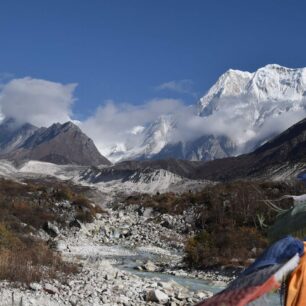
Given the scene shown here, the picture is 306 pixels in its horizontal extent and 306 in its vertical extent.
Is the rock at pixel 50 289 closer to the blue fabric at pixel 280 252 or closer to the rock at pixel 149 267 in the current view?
the rock at pixel 149 267

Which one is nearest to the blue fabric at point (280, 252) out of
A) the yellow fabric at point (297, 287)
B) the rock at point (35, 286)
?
the yellow fabric at point (297, 287)

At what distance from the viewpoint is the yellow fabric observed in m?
5.01

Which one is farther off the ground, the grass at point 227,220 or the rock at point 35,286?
the grass at point 227,220

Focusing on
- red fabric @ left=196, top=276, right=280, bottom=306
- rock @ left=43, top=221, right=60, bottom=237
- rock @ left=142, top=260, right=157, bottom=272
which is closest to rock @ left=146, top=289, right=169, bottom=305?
rock @ left=142, top=260, right=157, bottom=272

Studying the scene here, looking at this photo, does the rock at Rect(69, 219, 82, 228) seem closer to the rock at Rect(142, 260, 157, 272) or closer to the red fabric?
the rock at Rect(142, 260, 157, 272)

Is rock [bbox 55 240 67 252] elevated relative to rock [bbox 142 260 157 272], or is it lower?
elevated

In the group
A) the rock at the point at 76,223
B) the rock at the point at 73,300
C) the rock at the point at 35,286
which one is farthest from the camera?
the rock at the point at 76,223

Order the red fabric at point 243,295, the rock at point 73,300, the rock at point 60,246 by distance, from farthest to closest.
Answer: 1. the rock at point 60,246
2. the rock at point 73,300
3. the red fabric at point 243,295

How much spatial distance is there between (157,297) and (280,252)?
1436 centimetres

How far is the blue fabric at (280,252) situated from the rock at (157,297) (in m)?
14.1

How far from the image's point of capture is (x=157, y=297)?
18953 mm

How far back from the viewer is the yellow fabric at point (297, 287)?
16.4ft

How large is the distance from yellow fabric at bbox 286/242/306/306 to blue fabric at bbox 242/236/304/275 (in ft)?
0.36

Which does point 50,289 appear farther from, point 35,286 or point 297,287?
point 297,287
